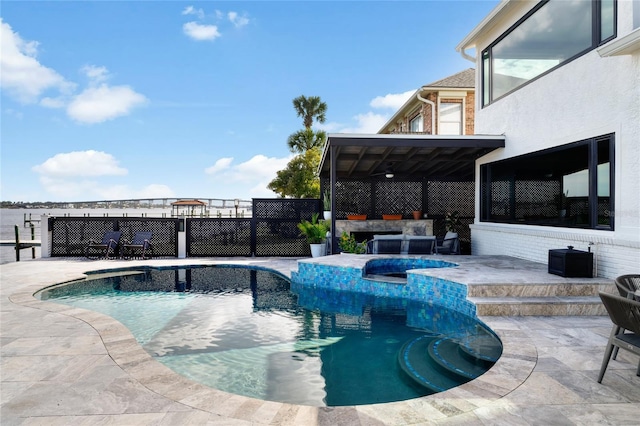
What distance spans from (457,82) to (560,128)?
307 inches

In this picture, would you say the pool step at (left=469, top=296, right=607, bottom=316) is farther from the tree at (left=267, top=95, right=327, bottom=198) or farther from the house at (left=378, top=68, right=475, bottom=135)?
the tree at (left=267, top=95, right=327, bottom=198)

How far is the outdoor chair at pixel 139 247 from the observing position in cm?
1178

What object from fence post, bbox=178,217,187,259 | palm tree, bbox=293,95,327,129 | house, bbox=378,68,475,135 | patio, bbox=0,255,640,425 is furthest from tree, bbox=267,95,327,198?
patio, bbox=0,255,640,425

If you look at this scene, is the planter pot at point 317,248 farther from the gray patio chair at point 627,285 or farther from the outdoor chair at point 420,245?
the gray patio chair at point 627,285

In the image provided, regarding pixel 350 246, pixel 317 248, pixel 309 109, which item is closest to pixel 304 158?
pixel 309 109

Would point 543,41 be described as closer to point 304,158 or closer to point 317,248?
point 317,248

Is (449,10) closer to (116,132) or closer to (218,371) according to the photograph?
(218,371)

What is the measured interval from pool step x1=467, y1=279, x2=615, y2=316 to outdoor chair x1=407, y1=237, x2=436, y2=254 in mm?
3619

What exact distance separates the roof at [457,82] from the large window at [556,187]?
15.6 feet

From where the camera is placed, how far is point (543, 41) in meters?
7.63

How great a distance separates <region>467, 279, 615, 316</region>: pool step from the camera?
5.26m

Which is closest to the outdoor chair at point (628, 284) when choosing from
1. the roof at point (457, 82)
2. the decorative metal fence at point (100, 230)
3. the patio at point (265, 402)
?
the patio at point (265, 402)

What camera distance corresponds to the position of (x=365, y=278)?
25.2 ft

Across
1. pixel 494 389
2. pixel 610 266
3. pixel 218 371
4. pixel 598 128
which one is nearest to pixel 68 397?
pixel 218 371
